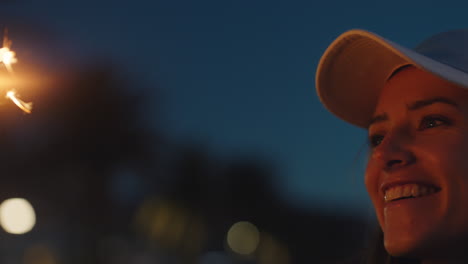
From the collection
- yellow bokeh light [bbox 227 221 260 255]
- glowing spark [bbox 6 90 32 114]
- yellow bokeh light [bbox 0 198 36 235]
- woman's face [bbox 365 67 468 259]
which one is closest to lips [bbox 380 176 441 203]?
woman's face [bbox 365 67 468 259]

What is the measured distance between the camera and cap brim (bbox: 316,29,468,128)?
273cm

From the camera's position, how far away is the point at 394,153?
7.96ft

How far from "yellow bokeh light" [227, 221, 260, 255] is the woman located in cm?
5559

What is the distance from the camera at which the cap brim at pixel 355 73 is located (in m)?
2.73

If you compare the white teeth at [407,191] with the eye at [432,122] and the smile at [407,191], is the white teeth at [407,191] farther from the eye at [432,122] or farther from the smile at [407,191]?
the eye at [432,122]

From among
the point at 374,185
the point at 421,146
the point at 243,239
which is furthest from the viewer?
the point at 243,239

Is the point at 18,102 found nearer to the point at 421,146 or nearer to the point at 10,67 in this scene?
the point at 10,67

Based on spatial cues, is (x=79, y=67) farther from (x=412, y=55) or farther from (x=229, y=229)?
(x=229, y=229)

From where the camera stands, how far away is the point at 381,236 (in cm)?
295

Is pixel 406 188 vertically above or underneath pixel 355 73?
underneath

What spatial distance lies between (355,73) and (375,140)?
35cm

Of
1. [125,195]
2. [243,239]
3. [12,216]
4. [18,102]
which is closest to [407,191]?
[18,102]

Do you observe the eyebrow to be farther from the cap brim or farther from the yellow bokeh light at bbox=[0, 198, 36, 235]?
the yellow bokeh light at bbox=[0, 198, 36, 235]

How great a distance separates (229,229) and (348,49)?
53.7 metres
